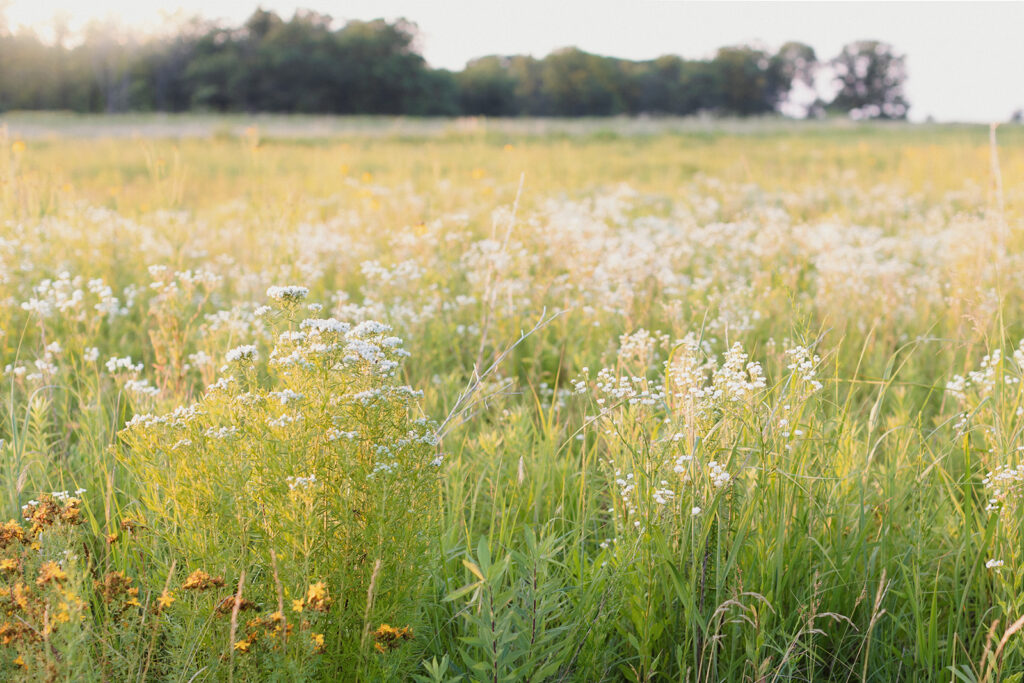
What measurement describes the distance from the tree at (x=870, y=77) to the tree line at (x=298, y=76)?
1428 inches

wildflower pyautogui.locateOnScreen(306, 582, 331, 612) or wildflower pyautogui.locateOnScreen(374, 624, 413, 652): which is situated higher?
wildflower pyautogui.locateOnScreen(306, 582, 331, 612)

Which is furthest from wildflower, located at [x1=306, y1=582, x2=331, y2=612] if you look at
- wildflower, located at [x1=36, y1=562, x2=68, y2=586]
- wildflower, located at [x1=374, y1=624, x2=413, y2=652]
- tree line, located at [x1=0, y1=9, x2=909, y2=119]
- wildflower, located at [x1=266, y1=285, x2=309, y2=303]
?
tree line, located at [x1=0, y1=9, x2=909, y2=119]

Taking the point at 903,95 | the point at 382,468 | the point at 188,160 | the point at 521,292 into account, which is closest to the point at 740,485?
the point at 382,468

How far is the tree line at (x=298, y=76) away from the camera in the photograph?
219 feet

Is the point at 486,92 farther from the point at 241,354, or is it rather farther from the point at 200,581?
the point at 200,581

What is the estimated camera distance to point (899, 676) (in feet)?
6.37

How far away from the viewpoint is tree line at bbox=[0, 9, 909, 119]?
2630 inches

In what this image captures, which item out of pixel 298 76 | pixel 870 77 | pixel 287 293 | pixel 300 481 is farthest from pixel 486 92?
pixel 300 481

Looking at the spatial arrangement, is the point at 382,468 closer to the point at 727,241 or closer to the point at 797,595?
the point at 797,595

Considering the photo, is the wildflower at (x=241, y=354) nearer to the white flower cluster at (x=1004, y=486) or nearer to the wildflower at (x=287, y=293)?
the wildflower at (x=287, y=293)

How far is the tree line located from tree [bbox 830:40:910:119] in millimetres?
36283

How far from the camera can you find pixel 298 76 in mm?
70750

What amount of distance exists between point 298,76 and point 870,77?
87788 millimetres

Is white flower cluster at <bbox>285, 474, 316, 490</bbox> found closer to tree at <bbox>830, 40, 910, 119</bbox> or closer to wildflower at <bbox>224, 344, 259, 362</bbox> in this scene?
wildflower at <bbox>224, 344, 259, 362</bbox>
